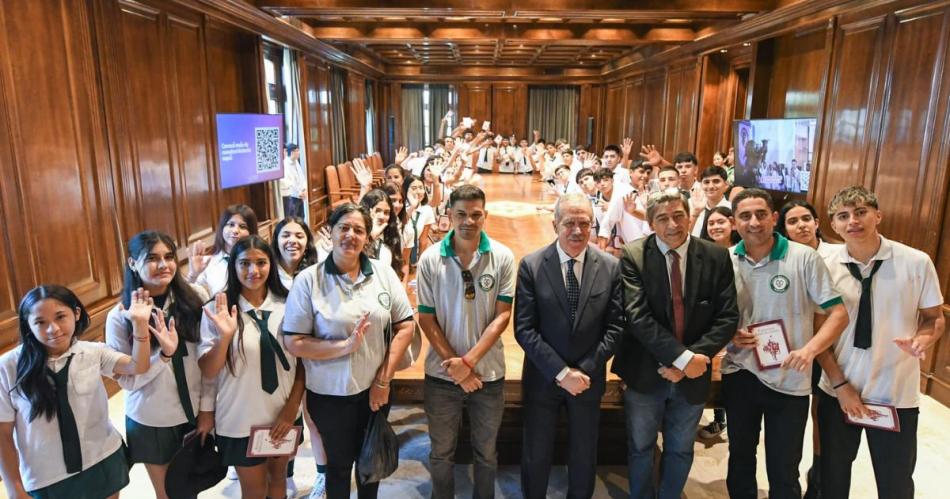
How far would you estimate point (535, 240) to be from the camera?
6.78 metres

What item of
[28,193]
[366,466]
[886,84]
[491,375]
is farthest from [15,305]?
[886,84]

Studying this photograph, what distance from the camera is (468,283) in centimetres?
239

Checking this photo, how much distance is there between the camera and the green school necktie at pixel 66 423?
1.88 meters

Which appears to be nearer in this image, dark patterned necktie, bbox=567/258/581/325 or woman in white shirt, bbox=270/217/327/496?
dark patterned necktie, bbox=567/258/581/325

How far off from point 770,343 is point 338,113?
33.1ft

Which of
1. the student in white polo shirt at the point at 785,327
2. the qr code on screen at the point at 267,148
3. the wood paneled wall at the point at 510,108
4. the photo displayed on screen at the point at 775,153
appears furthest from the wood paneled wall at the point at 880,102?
the wood paneled wall at the point at 510,108

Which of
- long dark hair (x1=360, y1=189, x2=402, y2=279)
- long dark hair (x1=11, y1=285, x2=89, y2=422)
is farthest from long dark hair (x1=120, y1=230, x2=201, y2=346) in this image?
long dark hair (x1=360, y1=189, x2=402, y2=279)

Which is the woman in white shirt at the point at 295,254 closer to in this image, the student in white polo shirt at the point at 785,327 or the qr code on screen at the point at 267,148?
→ the student in white polo shirt at the point at 785,327

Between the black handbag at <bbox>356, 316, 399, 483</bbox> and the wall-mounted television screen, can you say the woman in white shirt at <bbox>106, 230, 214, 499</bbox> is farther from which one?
the wall-mounted television screen

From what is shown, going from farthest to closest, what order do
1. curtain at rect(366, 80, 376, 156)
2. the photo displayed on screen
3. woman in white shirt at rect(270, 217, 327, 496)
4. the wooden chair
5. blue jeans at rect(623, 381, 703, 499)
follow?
curtain at rect(366, 80, 376, 156), the wooden chair, the photo displayed on screen, woman in white shirt at rect(270, 217, 327, 496), blue jeans at rect(623, 381, 703, 499)

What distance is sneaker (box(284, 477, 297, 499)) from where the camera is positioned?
289cm

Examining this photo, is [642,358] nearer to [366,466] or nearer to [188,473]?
[366,466]

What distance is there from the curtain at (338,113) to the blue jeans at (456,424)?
8787 mm

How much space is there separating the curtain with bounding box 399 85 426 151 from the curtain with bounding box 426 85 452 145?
286 millimetres
